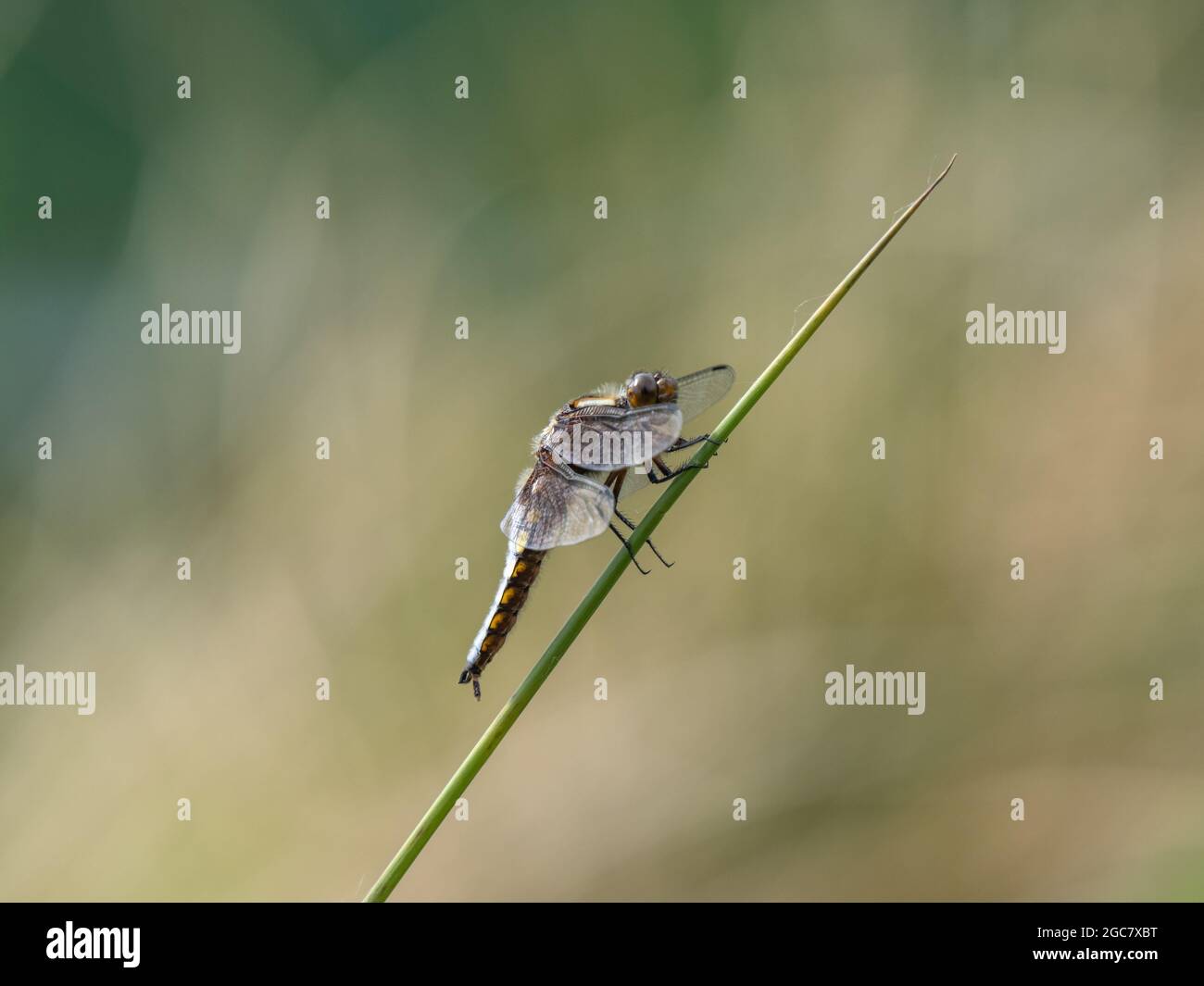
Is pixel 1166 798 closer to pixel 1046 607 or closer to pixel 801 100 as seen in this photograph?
pixel 1046 607

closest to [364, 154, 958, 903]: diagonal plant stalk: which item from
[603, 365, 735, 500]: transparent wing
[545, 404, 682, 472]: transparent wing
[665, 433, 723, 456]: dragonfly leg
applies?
[665, 433, 723, 456]: dragonfly leg

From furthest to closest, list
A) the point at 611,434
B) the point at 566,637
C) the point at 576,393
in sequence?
the point at 576,393
the point at 611,434
the point at 566,637

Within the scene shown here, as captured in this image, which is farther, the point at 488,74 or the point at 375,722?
the point at 488,74

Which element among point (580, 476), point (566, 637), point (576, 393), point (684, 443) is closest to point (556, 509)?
point (580, 476)

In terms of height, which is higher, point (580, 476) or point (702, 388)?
point (702, 388)

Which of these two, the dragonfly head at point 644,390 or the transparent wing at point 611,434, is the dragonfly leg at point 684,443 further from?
the dragonfly head at point 644,390

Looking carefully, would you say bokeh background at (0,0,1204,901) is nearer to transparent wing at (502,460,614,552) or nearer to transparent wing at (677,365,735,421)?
transparent wing at (677,365,735,421)

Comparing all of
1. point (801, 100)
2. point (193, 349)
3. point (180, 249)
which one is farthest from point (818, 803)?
point (180, 249)

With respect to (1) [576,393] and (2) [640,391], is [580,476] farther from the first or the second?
(1) [576,393]
